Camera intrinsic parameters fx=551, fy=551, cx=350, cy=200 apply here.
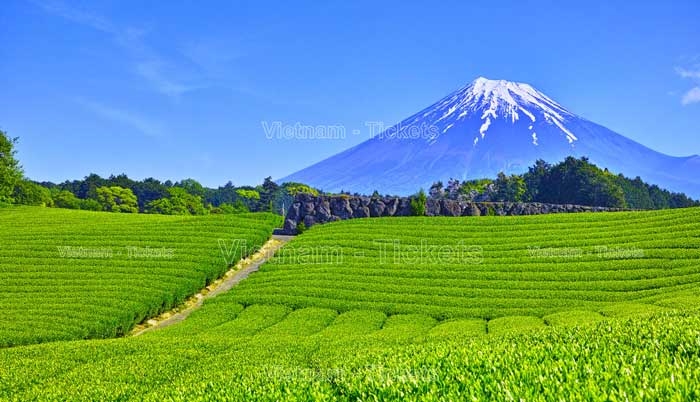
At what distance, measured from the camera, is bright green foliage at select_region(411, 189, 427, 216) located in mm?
39438

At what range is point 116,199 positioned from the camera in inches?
3056

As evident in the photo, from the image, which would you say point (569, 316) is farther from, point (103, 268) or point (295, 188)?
point (295, 188)

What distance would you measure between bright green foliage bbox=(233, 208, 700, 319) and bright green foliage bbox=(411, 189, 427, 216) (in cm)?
550

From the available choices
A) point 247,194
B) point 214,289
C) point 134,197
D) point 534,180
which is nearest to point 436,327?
point 214,289

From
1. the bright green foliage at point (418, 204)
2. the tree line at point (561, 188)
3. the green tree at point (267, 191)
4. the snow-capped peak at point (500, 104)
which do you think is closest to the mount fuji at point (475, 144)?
the snow-capped peak at point (500, 104)

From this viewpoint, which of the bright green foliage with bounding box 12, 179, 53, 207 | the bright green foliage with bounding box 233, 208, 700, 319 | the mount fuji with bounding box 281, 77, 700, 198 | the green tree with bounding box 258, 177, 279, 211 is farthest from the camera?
Result: the mount fuji with bounding box 281, 77, 700, 198

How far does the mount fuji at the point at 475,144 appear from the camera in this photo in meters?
123

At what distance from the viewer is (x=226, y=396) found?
612 cm

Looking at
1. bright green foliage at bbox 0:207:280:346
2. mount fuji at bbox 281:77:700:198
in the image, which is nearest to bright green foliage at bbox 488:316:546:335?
bright green foliage at bbox 0:207:280:346

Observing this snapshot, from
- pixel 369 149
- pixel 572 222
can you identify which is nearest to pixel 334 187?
pixel 369 149

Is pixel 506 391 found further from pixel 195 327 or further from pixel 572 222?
pixel 572 222

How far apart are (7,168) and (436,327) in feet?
155

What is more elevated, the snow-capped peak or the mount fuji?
the snow-capped peak

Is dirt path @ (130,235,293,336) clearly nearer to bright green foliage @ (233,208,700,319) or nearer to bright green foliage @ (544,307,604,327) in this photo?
bright green foliage @ (233,208,700,319)
